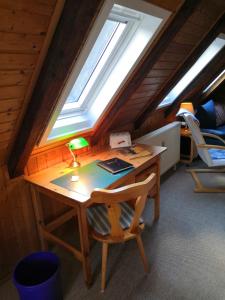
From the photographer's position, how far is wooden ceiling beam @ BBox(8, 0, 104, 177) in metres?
1.15

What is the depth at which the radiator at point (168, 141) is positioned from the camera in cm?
307

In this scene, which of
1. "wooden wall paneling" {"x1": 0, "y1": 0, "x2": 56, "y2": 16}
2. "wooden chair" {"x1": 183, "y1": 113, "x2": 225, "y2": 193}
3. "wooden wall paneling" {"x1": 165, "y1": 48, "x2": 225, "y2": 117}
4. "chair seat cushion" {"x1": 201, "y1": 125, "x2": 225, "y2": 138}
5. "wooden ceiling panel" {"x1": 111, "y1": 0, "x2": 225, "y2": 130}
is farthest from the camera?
"chair seat cushion" {"x1": 201, "y1": 125, "x2": 225, "y2": 138}

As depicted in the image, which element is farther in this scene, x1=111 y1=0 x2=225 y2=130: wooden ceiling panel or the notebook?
x1=111 y1=0 x2=225 y2=130: wooden ceiling panel

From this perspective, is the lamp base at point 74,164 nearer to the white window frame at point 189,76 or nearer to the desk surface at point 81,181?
the desk surface at point 81,181

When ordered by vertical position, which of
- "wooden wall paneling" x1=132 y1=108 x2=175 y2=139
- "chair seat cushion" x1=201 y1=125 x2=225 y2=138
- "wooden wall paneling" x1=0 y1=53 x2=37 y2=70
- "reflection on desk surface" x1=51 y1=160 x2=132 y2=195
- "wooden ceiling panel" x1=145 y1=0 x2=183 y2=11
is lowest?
"chair seat cushion" x1=201 y1=125 x2=225 y2=138

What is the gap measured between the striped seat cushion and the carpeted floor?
1.40 ft

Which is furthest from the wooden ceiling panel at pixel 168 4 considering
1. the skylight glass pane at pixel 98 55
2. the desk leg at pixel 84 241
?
the desk leg at pixel 84 241

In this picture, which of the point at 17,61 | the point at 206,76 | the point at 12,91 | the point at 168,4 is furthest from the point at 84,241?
the point at 206,76

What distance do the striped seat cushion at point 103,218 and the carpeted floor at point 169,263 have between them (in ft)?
1.40

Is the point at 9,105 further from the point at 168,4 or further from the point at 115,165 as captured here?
the point at 168,4

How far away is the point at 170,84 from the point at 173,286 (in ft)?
6.73

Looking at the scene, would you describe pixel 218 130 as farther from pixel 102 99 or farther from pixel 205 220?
pixel 102 99

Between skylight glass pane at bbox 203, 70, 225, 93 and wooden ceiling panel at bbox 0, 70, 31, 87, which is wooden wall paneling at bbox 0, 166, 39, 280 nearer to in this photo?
wooden ceiling panel at bbox 0, 70, 31, 87

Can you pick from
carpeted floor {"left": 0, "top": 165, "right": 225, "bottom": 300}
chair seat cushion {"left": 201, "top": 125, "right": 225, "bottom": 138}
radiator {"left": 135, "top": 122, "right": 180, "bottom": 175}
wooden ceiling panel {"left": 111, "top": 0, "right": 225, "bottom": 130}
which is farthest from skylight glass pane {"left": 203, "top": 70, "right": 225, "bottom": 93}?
carpeted floor {"left": 0, "top": 165, "right": 225, "bottom": 300}
